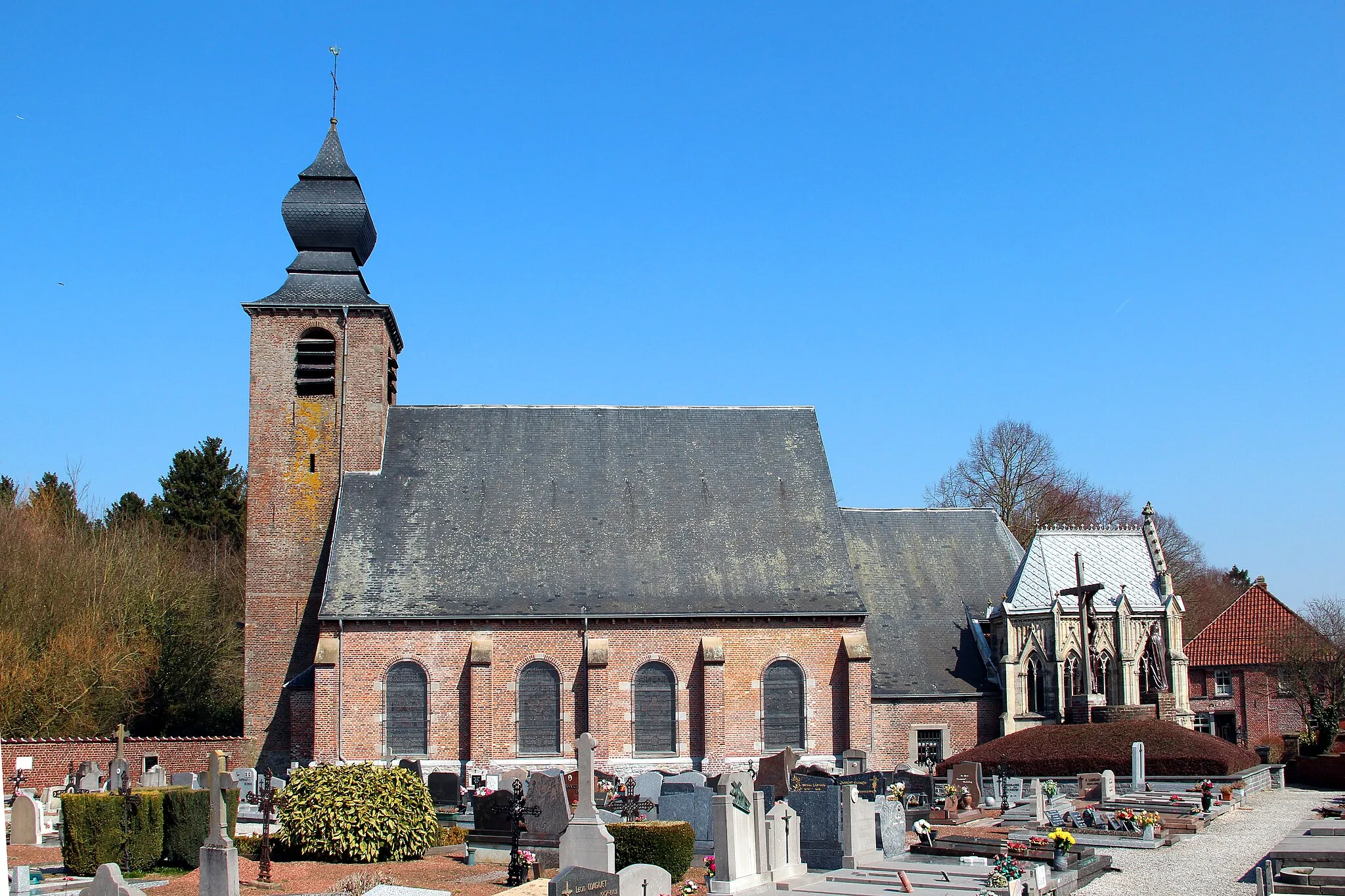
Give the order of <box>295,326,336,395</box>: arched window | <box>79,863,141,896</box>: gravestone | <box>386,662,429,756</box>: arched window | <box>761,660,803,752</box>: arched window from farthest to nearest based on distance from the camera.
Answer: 1. <box>295,326,336,395</box>: arched window
2. <box>761,660,803,752</box>: arched window
3. <box>386,662,429,756</box>: arched window
4. <box>79,863,141,896</box>: gravestone

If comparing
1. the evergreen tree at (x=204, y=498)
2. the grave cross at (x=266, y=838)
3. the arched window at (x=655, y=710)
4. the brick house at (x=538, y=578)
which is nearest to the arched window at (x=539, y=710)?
the brick house at (x=538, y=578)

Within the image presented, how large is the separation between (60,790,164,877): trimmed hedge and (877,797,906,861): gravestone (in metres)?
10.8

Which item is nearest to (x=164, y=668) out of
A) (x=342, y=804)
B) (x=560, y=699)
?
(x=560, y=699)

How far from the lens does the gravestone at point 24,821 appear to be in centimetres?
2164

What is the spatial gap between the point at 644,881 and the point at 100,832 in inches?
350

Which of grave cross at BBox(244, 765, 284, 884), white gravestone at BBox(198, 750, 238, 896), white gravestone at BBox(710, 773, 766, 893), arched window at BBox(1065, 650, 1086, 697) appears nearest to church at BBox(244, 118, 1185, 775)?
arched window at BBox(1065, 650, 1086, 697)

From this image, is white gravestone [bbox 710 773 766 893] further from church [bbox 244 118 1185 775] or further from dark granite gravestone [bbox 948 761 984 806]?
church [bbox 244 118 1185 775]

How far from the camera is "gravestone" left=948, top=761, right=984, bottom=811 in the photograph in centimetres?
2566

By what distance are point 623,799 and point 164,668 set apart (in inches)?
948

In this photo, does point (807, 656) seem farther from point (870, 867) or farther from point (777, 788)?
point (870, 867)

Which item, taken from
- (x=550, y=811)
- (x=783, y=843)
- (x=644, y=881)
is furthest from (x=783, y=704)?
(x=644, y=881)

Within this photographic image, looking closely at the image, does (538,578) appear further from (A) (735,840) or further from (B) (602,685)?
(A) (735,840)

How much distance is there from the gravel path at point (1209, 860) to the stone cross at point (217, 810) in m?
10.6

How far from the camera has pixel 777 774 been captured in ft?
69.5
